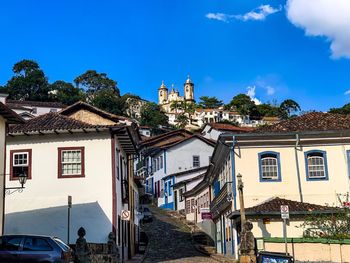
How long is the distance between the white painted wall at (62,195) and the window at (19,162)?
0.29 meters

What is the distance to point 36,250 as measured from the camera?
16797 mm

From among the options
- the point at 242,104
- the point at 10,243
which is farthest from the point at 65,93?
the point at 10,243

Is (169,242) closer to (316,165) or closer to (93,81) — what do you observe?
(316,165)

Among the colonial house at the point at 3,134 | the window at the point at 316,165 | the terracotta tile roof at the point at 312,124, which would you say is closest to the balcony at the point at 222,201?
the terracotta tile roof at the point at 312,124

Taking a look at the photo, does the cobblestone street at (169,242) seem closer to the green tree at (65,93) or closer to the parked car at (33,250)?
Answer: the parked car at (33,250)

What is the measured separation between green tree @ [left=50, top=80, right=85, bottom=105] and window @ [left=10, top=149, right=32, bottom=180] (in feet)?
277

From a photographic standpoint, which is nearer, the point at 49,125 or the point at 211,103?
the point at 49,125

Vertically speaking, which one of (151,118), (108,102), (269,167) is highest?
(108,102)

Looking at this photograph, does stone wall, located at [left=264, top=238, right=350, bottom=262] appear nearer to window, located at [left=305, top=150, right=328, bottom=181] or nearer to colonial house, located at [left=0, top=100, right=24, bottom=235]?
window, located at [left=305, top=150, right=328, bottom=181]

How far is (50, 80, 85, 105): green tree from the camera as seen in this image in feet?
364

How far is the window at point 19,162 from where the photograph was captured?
26.3 metres

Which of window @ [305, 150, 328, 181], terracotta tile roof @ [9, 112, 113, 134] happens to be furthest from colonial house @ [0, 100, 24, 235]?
window @ [305, 150, 328, 181]

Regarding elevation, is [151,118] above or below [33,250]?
above

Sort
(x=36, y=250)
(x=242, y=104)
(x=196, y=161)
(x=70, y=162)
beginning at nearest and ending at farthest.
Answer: (x=36, y=250)
(x=70, y=162)
(x=196, y=161)
(x=242, y=104)
